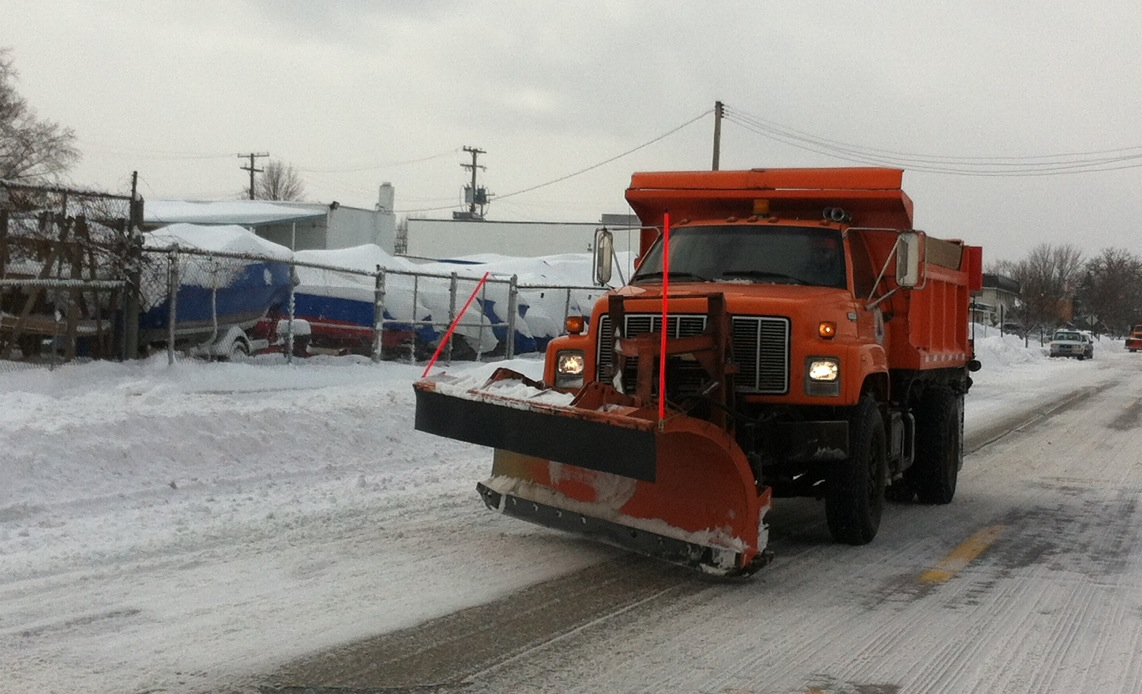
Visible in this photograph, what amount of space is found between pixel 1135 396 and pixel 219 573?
78.3ft

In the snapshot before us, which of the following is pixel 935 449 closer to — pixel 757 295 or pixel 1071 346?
pixel 757 295

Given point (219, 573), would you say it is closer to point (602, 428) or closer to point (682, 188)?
point (602, 428)

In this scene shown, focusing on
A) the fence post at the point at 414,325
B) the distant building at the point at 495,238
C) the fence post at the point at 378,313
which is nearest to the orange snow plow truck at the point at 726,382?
the fence post at the point at 378,313

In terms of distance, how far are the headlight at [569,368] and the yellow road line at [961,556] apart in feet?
8.39

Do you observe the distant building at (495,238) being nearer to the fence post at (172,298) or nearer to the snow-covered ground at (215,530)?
the fence post at (172,298)

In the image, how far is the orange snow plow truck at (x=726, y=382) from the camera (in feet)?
21.5

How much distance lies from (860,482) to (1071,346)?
50.5 meters

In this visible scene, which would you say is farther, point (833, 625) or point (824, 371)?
point (824, 371)

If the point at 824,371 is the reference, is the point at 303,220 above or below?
above

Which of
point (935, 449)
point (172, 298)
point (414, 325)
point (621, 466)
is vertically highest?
point (172, 298)

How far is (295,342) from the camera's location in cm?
1830

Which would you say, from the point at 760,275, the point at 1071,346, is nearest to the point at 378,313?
the point at 760,275

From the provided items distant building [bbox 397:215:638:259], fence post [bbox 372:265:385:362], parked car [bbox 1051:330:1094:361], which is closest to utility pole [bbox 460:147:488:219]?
distant building [bbox 397:215:638:259]

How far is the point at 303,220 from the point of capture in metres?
47.3
